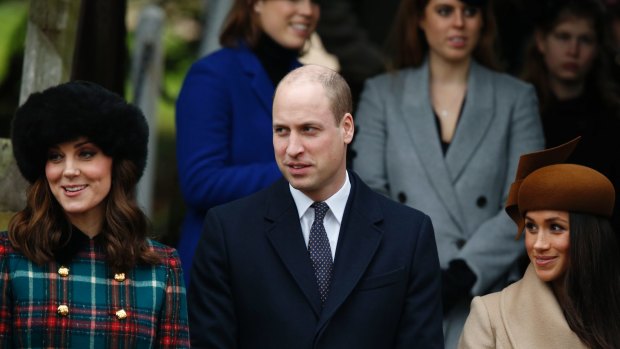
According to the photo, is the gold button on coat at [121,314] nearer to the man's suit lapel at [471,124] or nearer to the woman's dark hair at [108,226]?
the woman's dark hair at [108,226]

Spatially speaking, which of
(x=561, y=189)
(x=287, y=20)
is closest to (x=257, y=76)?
(x=287, y=20)

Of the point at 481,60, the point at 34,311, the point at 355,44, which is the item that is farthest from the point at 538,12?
the point at 34,311

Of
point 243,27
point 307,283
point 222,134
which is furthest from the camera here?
point 243,27

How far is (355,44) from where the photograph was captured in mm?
10867

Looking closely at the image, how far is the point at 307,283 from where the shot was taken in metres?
5.48

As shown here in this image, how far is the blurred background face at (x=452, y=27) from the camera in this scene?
23.2 ft

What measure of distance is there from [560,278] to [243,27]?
1962 mm

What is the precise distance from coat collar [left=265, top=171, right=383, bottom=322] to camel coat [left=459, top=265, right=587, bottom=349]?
2.22 feet

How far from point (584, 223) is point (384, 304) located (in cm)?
98

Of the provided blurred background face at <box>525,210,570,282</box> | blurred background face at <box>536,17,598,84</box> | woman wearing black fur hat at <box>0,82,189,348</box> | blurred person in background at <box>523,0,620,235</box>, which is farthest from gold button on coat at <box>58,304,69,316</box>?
blurred background face at <box>536,17,598,84</box>

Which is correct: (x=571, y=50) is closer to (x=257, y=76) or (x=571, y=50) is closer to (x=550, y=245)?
(x=257, y=76)

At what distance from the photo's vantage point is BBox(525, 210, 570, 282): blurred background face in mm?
5934

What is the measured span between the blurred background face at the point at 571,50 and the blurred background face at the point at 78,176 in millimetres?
3178

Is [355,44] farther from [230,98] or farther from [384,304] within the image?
[384,304]
